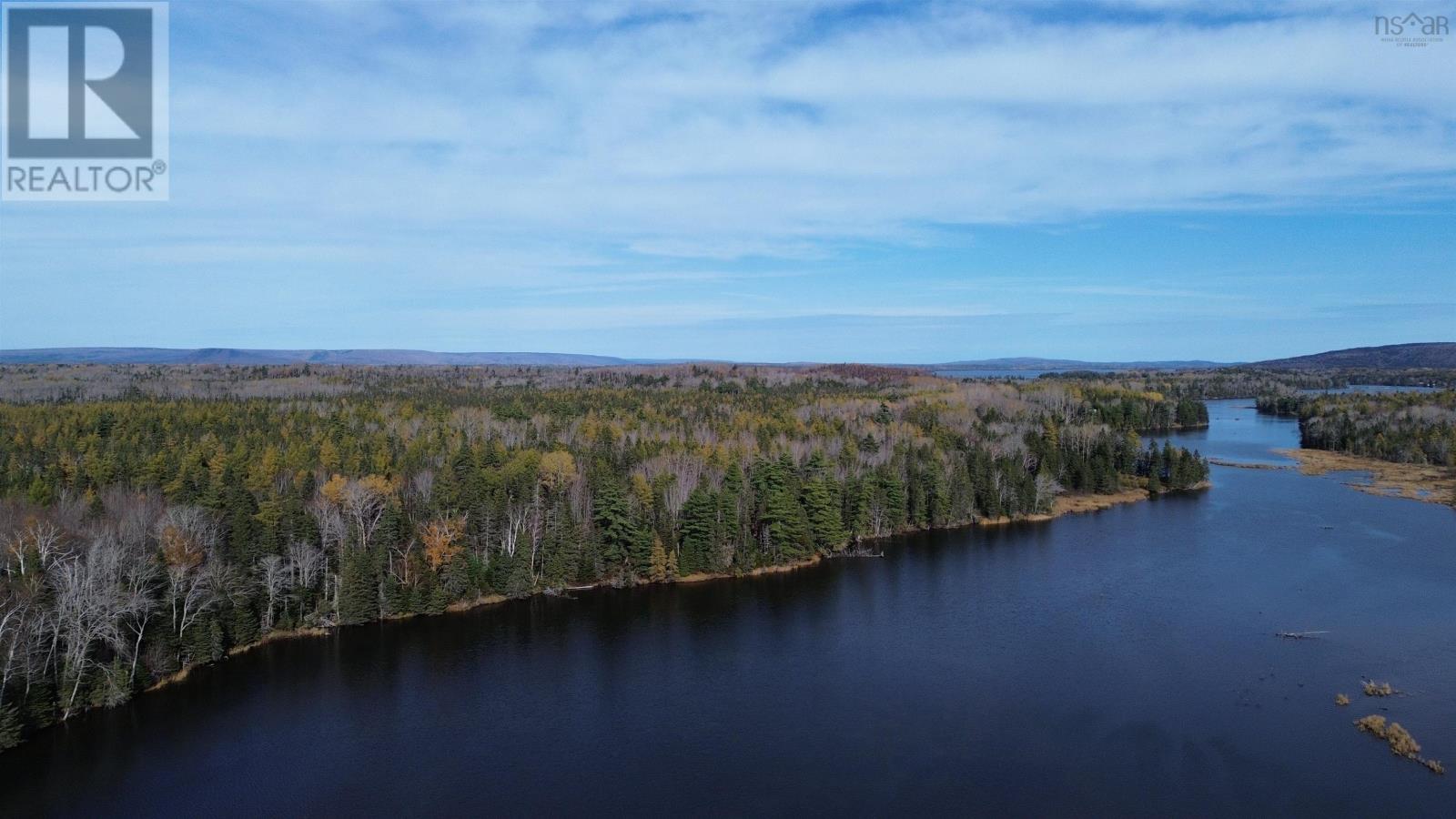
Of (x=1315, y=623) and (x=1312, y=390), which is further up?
(x=1312, y=390)

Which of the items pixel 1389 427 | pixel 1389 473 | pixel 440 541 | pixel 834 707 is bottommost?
pixel 834 707

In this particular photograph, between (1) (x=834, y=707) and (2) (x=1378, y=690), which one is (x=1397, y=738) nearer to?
(2) (x=1378, y=690)

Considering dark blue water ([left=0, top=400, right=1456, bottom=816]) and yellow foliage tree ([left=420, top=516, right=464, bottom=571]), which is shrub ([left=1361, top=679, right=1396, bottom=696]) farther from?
yellow foliage tree ([left=420, top=516, right=464, bottom=571])

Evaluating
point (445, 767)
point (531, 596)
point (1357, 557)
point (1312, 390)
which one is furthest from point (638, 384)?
point (1312, 390)

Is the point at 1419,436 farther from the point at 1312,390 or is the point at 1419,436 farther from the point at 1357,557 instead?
the point at 1312,390

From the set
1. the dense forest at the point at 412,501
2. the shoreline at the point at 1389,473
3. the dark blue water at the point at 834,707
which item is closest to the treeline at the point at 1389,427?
the shoreline at the point at 1389,473

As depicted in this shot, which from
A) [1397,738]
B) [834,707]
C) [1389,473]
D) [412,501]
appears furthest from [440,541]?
[1389,473]

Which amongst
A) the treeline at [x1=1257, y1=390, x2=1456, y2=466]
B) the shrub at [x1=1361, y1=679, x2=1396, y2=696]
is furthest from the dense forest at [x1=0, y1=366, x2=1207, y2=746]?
the treeline at [x1=1257, y1=390, x2=1456, y2=466]
